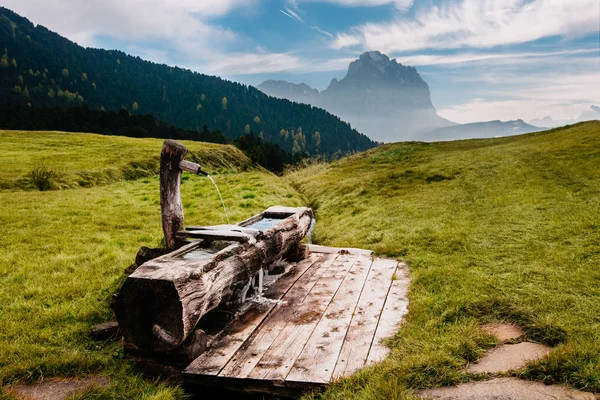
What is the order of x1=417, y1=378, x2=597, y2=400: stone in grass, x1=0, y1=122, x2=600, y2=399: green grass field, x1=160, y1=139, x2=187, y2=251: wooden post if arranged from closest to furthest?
x1=417, y1=378, x2=597, y2=400: stone in grass → x1=0, y1=122, x2=600, y2=399: green grass field → x1=160, y1=139, x2=187, y2=251: wooden post

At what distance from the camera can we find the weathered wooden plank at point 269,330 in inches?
164

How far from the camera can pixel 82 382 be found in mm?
4113

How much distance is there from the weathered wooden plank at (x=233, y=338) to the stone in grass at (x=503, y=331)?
2947 millimetres

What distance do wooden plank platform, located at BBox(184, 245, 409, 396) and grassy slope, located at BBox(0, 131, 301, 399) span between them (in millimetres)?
744

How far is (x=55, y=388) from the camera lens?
13.1 feet

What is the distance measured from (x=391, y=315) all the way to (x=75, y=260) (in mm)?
6636

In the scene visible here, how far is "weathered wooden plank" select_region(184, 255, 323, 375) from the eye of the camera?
420cm

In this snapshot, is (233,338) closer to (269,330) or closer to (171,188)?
(269,330)

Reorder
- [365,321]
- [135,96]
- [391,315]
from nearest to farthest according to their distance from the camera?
[365,321], [391,315], [135,96]

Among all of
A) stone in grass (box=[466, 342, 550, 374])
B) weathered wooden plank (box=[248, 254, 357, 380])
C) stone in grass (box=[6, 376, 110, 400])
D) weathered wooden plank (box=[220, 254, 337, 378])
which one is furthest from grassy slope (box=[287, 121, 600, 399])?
stone in grass (box=[6, 376, 110, 400])

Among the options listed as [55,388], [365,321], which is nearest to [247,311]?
[365,321]

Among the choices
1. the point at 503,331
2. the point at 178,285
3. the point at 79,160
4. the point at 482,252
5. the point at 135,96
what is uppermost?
the point at 135,96

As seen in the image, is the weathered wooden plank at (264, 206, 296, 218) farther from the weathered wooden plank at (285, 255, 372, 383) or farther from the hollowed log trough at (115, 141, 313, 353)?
the hollowed log trough at (115, 141, 313, 353)

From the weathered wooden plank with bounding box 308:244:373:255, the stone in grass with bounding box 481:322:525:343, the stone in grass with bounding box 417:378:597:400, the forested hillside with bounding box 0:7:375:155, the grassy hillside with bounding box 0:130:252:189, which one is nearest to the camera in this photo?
the stone in grass with bounding box 417:378:597:400
